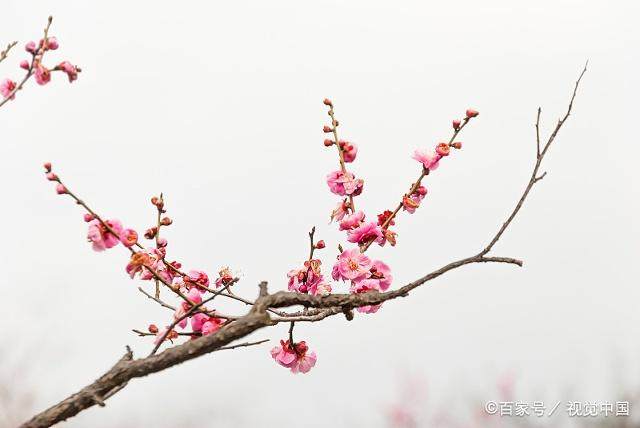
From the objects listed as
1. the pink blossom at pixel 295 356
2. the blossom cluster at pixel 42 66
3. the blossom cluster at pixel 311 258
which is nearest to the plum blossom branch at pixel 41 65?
the blossom cluster at pixel 42 66

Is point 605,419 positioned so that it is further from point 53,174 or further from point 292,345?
point 53,174

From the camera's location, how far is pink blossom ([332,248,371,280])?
10.0 ft

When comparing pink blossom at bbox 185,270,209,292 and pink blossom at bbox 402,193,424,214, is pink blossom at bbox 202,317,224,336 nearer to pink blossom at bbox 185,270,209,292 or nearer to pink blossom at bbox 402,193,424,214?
pink blossom at bbox 185,270,209,292

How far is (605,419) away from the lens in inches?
494

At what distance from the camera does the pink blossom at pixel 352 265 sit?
305 cm

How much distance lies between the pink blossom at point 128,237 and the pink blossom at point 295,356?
2.91ft

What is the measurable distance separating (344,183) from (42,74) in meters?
1.93

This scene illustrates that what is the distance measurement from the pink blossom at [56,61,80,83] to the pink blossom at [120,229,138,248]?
144cm

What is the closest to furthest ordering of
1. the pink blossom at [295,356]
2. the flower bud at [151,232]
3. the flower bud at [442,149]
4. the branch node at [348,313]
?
the branch node at [348,313]
the pink blossom at [295,356]
the flower bud at [151,232]
the flower bud at [442,149]

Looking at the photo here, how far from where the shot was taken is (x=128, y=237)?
271 cm

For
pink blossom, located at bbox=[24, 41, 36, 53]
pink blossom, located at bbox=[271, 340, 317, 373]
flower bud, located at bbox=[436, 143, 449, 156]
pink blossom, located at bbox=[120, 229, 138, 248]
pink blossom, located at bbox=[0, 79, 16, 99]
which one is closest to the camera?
pink blossom, located at bbox=[120, 229, 138, 248]

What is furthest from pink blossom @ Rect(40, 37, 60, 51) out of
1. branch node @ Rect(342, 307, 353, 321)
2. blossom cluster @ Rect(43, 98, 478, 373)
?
branch node @ Rect(342, 307, 353, 321)

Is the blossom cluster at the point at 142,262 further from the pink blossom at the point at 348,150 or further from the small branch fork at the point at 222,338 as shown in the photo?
the pink blossom at the point at 348,150

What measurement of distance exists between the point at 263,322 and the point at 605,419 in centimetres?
1276
